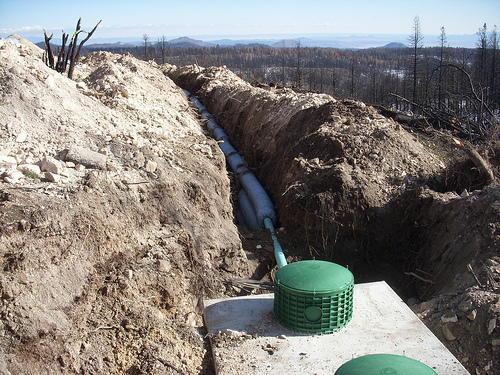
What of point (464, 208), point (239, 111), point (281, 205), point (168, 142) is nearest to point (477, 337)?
point (464, 208)

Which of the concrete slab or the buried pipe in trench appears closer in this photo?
the concrete slab

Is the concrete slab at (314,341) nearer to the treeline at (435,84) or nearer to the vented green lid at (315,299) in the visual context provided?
the vented green lid at (315,299)

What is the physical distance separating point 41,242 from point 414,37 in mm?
31816

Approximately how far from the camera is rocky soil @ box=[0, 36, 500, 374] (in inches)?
151

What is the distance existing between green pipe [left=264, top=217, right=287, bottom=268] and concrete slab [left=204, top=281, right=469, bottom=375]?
5.34 feet

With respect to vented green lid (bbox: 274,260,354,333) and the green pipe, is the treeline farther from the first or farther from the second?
vented green lid (bbox: 274,260,354,333)

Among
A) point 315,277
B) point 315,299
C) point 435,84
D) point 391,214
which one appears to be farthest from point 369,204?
point 435,84

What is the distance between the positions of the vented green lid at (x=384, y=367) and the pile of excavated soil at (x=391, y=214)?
6.21ft

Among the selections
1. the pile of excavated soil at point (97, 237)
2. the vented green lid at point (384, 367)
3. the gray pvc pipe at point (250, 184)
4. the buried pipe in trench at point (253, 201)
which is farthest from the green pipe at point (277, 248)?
the vented green lid at point (384, 367)

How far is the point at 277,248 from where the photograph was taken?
6.65m

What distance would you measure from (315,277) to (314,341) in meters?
0.61

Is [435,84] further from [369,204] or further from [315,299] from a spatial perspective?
[315,299]

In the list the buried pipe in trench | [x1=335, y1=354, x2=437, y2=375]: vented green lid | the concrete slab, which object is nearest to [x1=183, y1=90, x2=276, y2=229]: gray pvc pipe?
the buried pipe in trench

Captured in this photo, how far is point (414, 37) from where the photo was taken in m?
29.9
